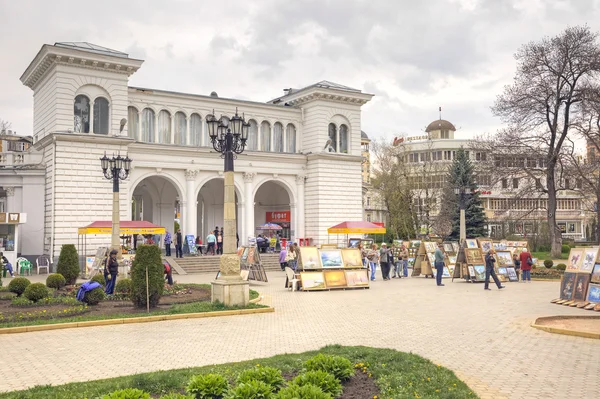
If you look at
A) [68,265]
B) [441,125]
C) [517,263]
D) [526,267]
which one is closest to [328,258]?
[526,267]

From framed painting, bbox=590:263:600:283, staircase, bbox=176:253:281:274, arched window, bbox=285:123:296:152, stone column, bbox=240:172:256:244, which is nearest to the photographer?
framed painting, bbox=590:263:600:283

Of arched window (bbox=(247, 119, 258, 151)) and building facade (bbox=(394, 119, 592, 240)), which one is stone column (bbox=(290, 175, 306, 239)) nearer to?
arched window (bbox=(247, 119, 258, 151))

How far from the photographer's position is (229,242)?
1692 cm

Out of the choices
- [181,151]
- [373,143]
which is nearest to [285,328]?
[181,151]

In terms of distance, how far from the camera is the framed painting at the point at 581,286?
17.5 m

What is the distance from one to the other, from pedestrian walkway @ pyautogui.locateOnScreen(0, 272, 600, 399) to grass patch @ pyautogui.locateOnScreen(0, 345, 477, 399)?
1.86 ft

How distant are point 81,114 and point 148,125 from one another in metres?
4.76

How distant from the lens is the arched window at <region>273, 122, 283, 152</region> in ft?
Result: 140

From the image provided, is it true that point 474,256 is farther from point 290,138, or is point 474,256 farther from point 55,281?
point 290,138

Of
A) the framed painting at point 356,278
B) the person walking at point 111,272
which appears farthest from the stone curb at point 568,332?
the person walking at point 111,272

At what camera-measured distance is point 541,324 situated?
13852mm

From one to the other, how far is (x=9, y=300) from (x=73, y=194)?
49.8ft

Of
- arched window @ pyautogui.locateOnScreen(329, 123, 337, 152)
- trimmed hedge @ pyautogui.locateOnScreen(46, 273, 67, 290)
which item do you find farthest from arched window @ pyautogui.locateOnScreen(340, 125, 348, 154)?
trimmed hedge @ pyautogui.locateOnScreen(46, 273, 67, 290)

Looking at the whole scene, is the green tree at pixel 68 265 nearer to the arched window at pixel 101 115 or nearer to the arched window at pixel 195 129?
the arched window at pixel 101 115
